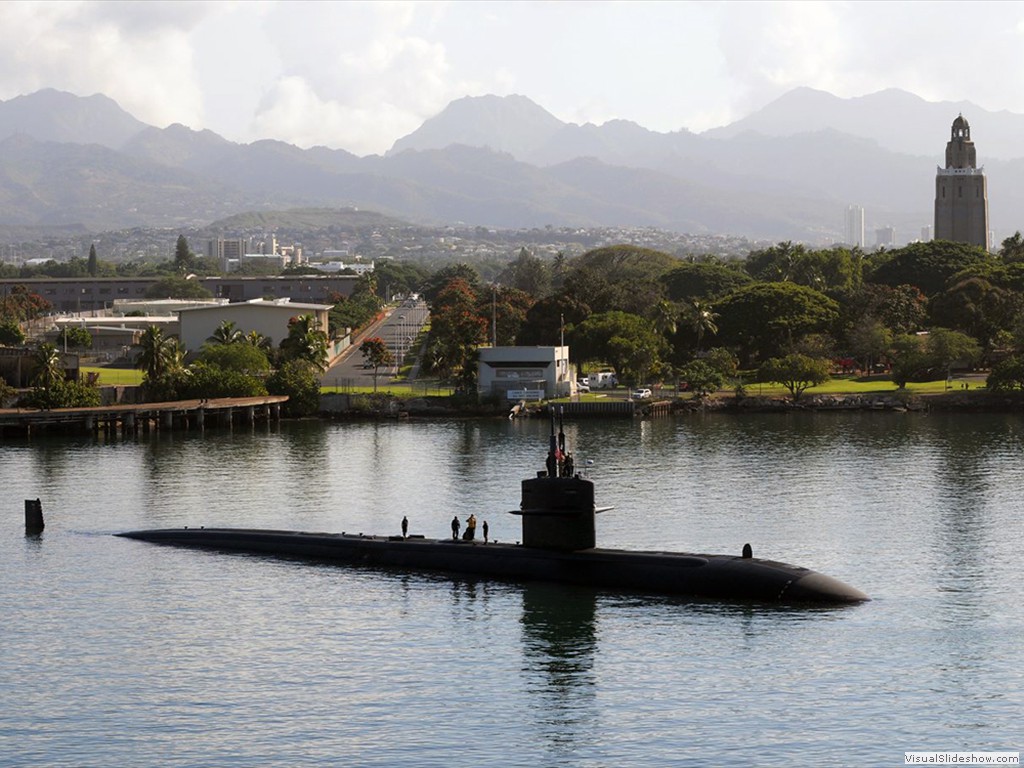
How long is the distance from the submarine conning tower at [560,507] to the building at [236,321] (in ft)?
329

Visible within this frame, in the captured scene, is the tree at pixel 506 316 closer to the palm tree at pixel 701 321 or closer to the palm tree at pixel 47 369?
the palm tree at pixel 701 321

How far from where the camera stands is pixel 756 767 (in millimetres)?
33531

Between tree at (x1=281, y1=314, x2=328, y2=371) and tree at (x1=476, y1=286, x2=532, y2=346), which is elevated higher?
tree at (x1=476, y1=286, x2=532, y2=346)

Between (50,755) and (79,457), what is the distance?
60.1 m

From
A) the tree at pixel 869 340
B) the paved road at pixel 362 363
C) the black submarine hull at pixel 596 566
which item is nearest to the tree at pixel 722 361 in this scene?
the tree at pixel 869 340

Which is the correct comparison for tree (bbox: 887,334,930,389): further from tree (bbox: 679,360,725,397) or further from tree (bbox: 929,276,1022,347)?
tree (bbox: 679,360,725,397)

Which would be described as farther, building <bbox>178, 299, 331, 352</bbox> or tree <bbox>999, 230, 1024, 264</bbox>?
tree <bbox>999, 230, 1024, 264</bbox>

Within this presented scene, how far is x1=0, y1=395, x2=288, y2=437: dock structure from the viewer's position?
353 ft

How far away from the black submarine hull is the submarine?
0.03 m

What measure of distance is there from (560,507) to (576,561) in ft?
6.05

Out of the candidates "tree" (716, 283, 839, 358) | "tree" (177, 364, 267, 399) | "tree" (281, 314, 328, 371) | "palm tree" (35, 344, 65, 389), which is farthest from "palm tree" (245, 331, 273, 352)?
"tree" (716, 283, 839, 358)

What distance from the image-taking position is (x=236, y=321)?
5827 inches

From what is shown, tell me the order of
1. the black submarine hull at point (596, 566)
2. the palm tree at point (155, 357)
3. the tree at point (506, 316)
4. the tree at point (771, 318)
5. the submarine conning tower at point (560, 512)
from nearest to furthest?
the black submarine hull at point (596, 566) < the submarine conning tower at point (560, 512) < the palm tree at point (155, 357) < the tree at point (771, 318) < the tree at point (506, 316)

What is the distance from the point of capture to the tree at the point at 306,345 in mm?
129625
